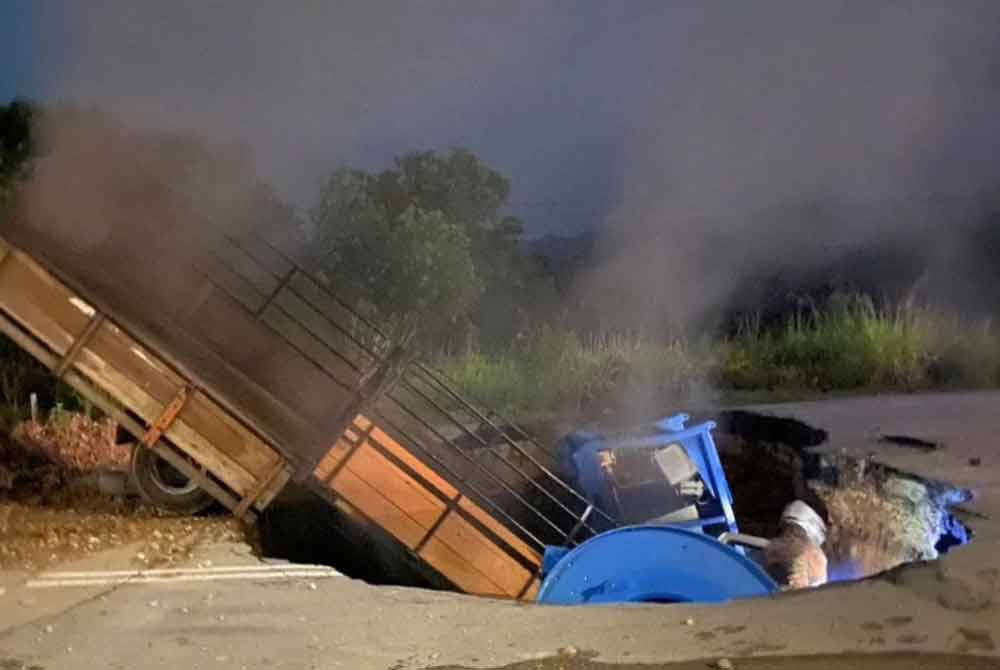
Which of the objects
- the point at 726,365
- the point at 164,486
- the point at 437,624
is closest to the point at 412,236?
the point at 726,365

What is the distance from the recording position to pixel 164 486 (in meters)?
7.93

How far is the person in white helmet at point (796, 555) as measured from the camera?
672 centimetres

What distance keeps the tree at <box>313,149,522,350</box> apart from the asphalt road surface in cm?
760

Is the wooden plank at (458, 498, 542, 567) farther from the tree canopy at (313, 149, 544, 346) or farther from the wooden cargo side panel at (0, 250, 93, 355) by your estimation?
the tree canopy at (313, 149, 544, 346)

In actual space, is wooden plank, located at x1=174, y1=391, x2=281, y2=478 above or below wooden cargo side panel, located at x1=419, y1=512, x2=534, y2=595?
below

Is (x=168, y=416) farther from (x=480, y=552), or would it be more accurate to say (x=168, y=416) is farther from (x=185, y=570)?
(x=480, y=552)

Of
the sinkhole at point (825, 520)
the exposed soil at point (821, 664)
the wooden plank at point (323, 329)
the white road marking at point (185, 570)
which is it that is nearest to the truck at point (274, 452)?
the sinkhole at point (825, 520)

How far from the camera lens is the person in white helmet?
6719 millimetres

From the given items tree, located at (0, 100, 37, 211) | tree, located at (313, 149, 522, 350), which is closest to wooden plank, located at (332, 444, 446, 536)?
tree, located at (0, 100, 37, 211)

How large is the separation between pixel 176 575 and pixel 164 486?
176 cm

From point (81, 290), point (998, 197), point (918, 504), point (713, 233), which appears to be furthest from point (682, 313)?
point (998, 197)

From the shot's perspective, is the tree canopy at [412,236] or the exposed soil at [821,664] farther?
the tree canopy at [412,236]

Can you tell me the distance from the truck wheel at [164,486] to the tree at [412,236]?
5960mm

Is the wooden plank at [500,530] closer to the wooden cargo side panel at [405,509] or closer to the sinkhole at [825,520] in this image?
the wooden cargo side panel at [405,509]
